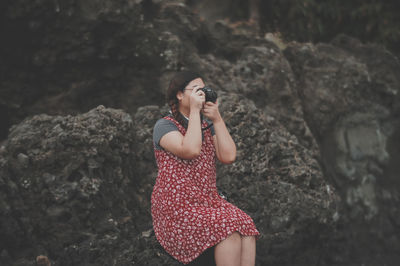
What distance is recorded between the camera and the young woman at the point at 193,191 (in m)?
2.52

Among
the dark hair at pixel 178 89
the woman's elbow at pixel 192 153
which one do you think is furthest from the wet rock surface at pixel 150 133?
the dark hair at pixel 178 89

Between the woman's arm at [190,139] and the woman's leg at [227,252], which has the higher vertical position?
the woman's arm at [190,139]

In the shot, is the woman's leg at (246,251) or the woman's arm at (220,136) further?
the woman's arm at (220,136)

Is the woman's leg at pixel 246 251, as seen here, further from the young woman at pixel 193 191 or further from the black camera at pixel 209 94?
the black camera at pixel 209 94

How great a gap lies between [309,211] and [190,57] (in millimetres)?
2059

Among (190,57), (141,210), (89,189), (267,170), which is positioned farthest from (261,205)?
(190,57)

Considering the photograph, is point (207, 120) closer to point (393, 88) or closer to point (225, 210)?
point (225, 210)

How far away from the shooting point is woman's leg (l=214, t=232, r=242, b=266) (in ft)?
8.17

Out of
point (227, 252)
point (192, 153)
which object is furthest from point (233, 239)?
point (192, 153)

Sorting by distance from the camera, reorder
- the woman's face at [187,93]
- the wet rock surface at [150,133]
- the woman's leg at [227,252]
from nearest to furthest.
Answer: the woman's leg at [227,252]
the woman's face at [187,93]
the wet rock surface at [150,133]

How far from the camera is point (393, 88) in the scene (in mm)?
5152

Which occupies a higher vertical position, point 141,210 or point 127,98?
point 127,98

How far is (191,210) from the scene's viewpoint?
2580mm

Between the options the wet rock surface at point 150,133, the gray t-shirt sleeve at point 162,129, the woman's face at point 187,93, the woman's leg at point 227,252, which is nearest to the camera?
the woman's leg at point 227,252
